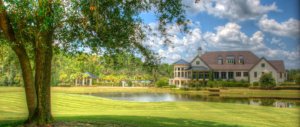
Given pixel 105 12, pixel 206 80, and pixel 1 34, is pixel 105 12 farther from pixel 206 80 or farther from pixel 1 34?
pixel 206 80

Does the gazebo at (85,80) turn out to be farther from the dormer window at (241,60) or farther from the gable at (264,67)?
the gable at (264,67)

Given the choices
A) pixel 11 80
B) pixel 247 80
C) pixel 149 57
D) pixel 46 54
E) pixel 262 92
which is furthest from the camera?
pixel 247 80

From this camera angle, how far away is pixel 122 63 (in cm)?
1379

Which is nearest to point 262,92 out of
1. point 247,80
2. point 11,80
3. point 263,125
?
point 247,80

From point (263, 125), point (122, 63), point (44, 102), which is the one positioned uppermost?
point (122, 63)

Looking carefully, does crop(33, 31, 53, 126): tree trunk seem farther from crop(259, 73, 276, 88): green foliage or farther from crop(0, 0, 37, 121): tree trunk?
crop(259, 73, 276, 88): green foliage

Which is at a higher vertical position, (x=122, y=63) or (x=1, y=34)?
(x=1, y=34)

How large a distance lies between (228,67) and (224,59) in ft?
10.4

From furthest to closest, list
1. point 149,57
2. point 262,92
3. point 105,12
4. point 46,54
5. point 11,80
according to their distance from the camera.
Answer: point 11,80
point 262,92
point 149,57
point 46,54
point 105,12

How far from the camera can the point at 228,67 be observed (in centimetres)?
8031

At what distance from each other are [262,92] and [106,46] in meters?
51.8

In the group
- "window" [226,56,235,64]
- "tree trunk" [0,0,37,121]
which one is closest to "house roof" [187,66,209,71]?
"window" [226,56,235,64]

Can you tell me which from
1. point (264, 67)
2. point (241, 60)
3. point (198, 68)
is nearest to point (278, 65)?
point (264, 67)

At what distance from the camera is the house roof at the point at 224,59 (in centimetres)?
7954
